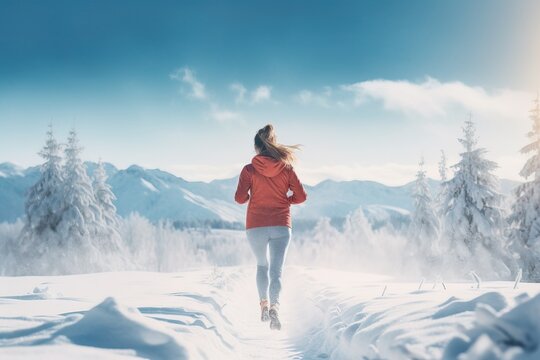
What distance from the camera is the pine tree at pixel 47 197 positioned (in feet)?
88.3

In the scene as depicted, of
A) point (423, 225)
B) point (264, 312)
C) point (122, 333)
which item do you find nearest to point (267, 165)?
point (264, 312)

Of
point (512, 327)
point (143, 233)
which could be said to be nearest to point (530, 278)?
point (512, 327)

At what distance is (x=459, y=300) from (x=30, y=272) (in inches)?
1129

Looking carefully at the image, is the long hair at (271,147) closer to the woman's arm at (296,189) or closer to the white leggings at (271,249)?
the woman's arm at (296,189)

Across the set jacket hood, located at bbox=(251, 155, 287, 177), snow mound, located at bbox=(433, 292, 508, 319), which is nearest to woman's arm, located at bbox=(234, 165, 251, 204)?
jacket hood, located at bbox=(251, 155, 287, 177)

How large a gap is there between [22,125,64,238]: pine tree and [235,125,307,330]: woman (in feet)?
80.7

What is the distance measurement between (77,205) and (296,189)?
2481 centimetres

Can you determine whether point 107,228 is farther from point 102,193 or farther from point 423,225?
point 423,225

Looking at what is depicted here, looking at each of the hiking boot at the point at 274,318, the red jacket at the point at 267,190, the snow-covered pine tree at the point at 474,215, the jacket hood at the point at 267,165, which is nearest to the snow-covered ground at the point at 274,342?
the hiking boot at the point at 274,318

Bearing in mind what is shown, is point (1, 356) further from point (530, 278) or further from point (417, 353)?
point (530, 278)

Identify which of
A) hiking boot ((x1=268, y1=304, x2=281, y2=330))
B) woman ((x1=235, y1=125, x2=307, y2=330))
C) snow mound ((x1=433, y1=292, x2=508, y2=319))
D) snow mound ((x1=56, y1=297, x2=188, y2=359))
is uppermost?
woman ((x1=235, y1=125, x2=307, y2=330))

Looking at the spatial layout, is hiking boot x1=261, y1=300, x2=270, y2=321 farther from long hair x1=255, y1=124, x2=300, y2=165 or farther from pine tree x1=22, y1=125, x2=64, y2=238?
pine tree x1=22, y1=125, x2=64, y2=238

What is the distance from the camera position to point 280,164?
6102 millimetres

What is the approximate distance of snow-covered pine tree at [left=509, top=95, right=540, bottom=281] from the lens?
19938 millimetres
